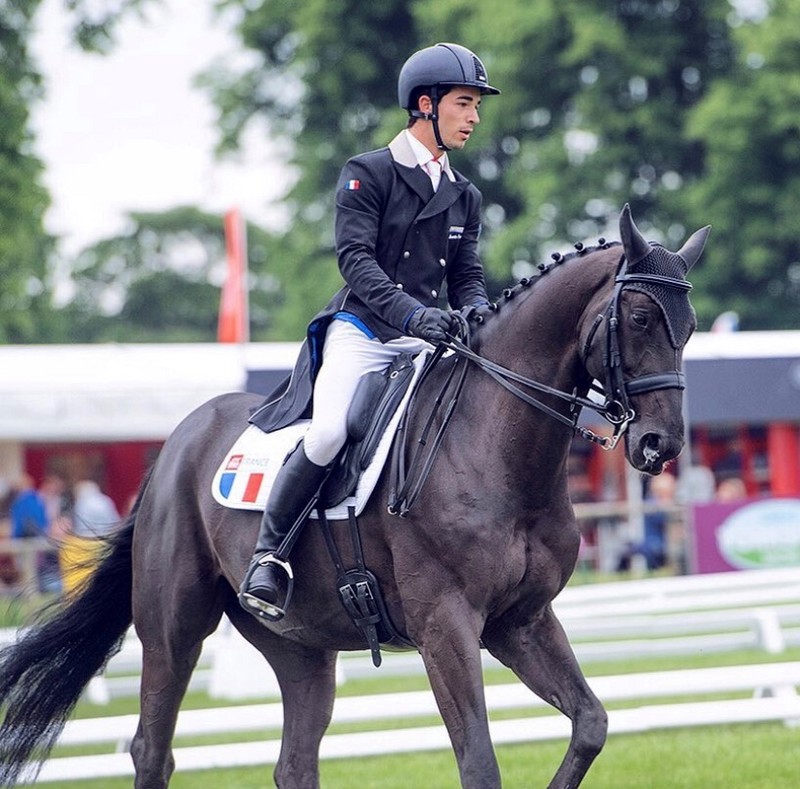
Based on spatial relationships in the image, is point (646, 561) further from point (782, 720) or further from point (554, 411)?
point (554, 411)

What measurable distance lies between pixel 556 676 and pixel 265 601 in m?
1.23

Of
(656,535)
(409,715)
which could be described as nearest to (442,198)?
(409,715)

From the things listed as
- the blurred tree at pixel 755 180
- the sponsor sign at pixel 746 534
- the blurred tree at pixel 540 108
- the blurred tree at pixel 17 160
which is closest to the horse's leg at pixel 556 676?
the blurred tree at pixel 17 160

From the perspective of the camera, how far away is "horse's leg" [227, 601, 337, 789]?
678 centimetres

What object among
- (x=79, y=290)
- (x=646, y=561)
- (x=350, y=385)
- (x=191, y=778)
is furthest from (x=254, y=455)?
(x=79, y=290)

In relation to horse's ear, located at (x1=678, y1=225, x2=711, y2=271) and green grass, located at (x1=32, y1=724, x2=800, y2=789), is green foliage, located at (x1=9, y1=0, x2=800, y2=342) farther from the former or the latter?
horse's ear, located at (x1=678, y1=225, x2=711, y2=271)

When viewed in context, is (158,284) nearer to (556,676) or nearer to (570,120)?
(570,120)

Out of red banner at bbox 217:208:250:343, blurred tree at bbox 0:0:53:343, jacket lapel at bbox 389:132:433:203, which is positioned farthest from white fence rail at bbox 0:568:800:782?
red banner at bbox 217:208:250:343

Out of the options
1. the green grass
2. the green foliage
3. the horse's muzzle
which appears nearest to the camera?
the horse's muzzle

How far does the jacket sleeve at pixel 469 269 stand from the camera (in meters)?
6.56

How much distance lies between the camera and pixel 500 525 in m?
5.70

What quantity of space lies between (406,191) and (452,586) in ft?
5.48

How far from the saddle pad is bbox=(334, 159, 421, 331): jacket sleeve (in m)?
0.39

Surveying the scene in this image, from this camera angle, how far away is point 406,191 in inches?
248
